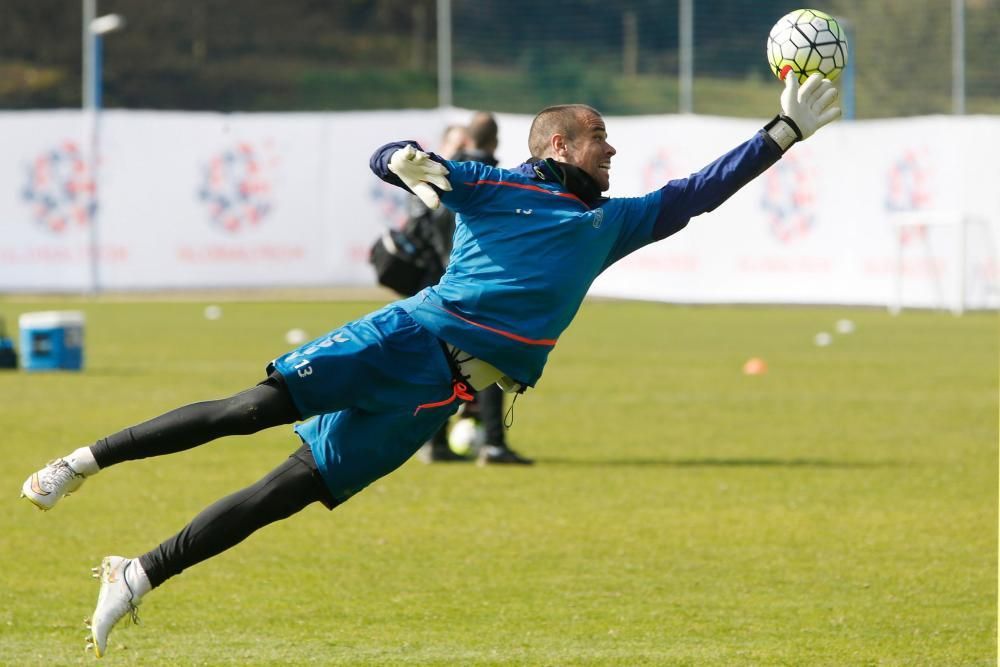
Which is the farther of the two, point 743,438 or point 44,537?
point 743,438

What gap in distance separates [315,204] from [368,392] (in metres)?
24.0

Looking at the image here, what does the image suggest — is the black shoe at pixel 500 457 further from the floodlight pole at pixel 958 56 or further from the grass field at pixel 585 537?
the floodlight pole at pixel 958 56

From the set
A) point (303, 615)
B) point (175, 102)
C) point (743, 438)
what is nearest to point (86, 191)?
point (175, 102)

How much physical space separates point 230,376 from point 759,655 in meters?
10.6

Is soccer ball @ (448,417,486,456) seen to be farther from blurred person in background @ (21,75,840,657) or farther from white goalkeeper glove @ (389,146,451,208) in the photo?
white goalkeeper glove @ (389,146,451,208)

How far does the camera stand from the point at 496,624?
22.5 feet

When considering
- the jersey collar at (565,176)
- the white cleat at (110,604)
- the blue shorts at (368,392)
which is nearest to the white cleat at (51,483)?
the white cleat at (110,604)

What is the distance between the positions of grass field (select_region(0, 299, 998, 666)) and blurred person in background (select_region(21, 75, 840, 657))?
0.70 meters

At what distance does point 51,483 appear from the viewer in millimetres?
5898

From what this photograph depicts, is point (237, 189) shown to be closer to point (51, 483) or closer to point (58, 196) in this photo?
point (58, 196)

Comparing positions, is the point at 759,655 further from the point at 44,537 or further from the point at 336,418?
the point at 44,537

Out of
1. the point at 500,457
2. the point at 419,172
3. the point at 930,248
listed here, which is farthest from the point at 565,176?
the point at 930,248

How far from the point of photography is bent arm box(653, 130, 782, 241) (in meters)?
6.09

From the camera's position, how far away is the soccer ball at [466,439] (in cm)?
1172
